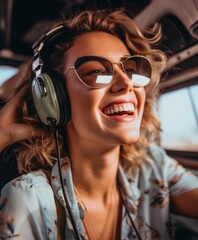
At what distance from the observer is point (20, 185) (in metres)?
0.68

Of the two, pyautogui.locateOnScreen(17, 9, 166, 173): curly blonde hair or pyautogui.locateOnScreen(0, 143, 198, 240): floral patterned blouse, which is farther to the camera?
pyautogui.locateOnScreen(17, 9, 166, 173): curly blonde hair

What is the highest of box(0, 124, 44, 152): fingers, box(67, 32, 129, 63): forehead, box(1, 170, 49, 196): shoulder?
box(67, 32, 129, 63): forehead

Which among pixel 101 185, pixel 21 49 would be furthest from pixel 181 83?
pixel 21 49

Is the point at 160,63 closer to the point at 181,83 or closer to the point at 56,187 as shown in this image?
the point at 181,83

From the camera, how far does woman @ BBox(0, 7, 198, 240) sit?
69 cm

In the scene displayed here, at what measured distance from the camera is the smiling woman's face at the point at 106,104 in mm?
695

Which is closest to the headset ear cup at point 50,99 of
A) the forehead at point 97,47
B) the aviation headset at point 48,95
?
the aviation headset at point 48,95

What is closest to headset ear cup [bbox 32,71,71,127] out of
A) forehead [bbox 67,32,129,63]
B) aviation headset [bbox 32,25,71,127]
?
aviation headset [bbox 32,25,71,127]

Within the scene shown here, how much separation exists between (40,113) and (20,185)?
0.67ft

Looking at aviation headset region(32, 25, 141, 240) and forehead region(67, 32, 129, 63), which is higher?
forehead region(67, 32, 129, 63)

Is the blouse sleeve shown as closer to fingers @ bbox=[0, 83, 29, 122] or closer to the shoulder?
the shoulder

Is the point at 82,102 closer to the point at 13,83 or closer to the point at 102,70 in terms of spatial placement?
the point at 102,70

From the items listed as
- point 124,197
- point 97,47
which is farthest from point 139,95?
point 124,197

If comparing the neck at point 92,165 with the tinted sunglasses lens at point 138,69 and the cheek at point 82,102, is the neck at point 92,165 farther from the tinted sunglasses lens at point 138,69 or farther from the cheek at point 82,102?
the tinted sunglasses lens at point 138,69
